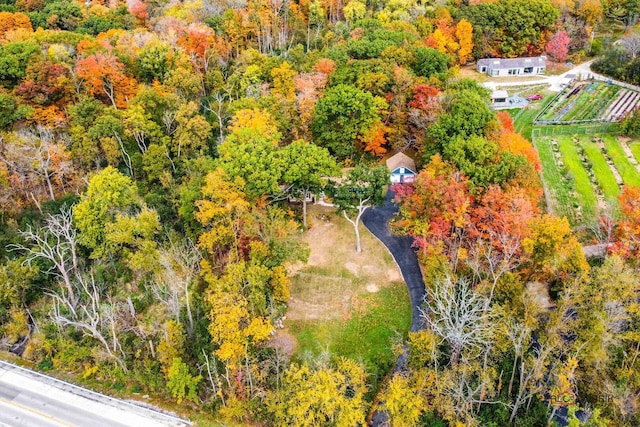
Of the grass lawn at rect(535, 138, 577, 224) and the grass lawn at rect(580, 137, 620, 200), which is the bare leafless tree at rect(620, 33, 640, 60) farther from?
the grass lawn at rect(535, 138, 577, 224)

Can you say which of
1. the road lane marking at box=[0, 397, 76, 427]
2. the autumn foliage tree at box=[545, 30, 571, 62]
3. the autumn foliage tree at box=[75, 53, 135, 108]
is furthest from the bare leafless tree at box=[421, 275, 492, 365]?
the autumn foliage tree at box=[545, 30, 571, 62]

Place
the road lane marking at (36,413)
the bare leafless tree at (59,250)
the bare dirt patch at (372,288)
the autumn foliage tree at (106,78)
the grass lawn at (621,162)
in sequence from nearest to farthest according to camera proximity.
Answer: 1. the road lane marking at (36,413)
2. the bare leafless tree at (59,250)
3. the bare dirt patch at (372,288)
4. the grass lawn at (621,162)
5. the autumn foliage tree at (106,78)

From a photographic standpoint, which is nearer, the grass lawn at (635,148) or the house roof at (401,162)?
the house roof at (401,162)

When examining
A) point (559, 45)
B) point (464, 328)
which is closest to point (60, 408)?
point (464, 328)

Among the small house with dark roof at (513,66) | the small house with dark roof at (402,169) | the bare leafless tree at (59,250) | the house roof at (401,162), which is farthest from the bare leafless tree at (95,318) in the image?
the small house with dark roof at (513,66)

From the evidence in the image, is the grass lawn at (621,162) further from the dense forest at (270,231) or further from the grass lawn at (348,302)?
the grass lawn at (348,302)

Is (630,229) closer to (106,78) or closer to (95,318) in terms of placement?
(95,318)
